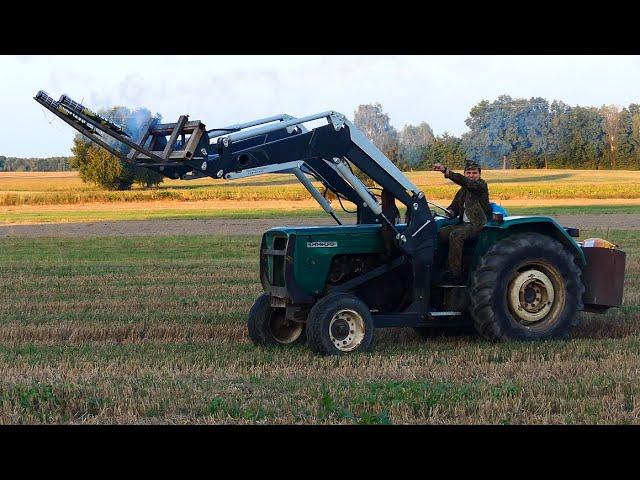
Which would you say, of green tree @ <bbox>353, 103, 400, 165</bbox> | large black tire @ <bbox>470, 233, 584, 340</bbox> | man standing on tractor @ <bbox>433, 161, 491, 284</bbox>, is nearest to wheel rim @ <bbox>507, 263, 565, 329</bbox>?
large black tire @ <bbox>470, 233, 584, 340</bbox>

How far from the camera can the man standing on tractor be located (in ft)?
38.1

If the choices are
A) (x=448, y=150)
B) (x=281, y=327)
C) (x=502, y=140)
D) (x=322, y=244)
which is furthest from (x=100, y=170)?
(x=322, y=244)

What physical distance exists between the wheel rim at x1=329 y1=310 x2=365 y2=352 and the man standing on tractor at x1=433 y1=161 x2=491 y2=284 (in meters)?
1.19

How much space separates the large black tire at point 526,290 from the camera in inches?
454

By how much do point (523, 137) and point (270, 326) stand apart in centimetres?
3137

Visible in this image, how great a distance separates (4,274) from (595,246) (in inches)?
486

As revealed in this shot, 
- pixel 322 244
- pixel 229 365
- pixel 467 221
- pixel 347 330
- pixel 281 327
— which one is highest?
pixel 467 221

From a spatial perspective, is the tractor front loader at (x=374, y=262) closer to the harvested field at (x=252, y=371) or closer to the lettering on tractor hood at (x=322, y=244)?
the lettering on tractor hood at (x=322, y=244)

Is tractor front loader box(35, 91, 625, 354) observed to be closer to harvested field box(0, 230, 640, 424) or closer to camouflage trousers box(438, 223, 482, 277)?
camouflage trousers box(438, 223, 482, 277)

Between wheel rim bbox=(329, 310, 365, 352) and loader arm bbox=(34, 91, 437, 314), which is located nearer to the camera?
loader arm bbox=(34, 91, 437, 314)

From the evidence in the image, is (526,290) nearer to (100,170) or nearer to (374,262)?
(374,262)

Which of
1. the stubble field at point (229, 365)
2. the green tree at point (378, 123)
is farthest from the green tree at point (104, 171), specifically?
the stubble field at point (229, 365)

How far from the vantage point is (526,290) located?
467 inches

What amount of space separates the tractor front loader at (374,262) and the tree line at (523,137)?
1.32 metres
